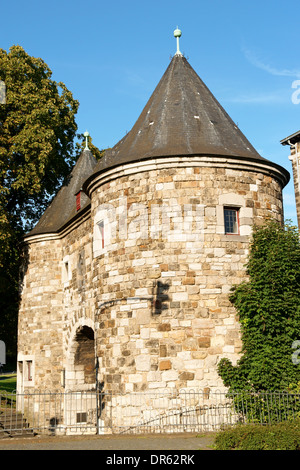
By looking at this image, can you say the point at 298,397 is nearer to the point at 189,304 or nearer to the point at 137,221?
the point at 189,304

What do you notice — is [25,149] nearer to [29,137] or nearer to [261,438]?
[29,137]

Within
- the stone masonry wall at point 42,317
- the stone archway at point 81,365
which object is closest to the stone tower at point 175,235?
the stone archway at point 81,365

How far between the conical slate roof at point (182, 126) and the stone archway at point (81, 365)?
6.42 metres

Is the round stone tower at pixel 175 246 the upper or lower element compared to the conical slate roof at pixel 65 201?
lower

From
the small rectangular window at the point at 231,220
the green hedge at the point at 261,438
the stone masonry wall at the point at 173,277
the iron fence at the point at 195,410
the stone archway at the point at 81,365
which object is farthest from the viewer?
the stone archway at the point at 81,365

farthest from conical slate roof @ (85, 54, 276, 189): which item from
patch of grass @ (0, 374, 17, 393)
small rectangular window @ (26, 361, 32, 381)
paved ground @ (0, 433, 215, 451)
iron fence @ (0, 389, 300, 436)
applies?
patch of grass @ (0, 374, 17, 393)

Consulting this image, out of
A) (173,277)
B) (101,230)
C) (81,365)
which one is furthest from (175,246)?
(81,365)

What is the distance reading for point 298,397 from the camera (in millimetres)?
11516

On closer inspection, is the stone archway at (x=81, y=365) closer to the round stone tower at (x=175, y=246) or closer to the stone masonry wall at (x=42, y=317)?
the stone masonry wall at (x=42, y=317)

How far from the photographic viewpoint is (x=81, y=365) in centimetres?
1872

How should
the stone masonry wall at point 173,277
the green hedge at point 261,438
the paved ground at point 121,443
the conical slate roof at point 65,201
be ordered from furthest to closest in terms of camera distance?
the conical slate roof at point 65,201, the stone masonry wall at point 173,277, the paved ground at point 121,443, the green hedge at point 261,438

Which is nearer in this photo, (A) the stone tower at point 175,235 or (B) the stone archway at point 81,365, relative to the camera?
(A) the stone tower at point 175,235

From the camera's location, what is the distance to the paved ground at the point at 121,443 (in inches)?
350

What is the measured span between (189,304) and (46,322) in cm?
916
